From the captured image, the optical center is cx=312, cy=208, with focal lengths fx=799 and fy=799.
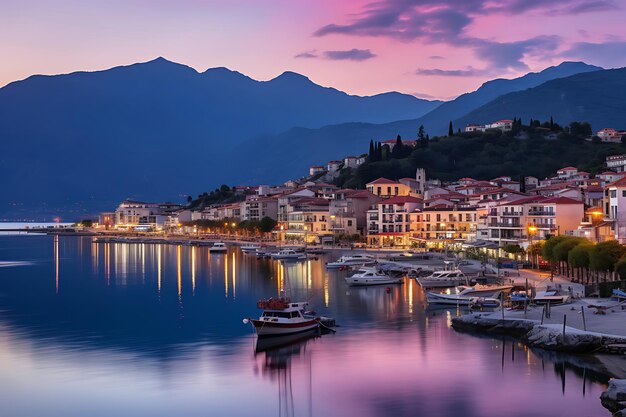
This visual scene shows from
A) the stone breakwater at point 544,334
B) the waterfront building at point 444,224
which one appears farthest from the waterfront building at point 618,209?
the waterfront building at point 444,224

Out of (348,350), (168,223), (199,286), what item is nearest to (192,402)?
(348,350)

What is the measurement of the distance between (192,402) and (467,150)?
410 feet

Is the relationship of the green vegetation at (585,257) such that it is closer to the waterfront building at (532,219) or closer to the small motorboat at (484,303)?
the small motorboat at (484,303)

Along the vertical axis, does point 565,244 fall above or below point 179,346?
above

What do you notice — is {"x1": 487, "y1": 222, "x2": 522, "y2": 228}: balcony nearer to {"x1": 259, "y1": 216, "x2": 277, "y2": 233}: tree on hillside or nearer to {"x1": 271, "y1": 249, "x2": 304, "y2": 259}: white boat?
{"x1": 271, "y1": 249, "x2": 304, "y2": 259}: white boat

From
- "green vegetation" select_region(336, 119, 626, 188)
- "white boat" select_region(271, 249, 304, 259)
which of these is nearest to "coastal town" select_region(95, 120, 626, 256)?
"green vegetation" select_region(336, 119, 626, 188)

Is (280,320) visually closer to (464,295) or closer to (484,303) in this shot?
(484,303)

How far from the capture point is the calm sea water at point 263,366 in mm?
23125

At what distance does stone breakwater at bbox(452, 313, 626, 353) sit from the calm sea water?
1.95 feet

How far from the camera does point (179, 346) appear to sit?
32250mm

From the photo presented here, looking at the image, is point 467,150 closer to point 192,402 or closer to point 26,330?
point 26,330

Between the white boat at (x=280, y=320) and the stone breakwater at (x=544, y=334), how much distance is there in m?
6.74

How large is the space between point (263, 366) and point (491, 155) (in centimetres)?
11791

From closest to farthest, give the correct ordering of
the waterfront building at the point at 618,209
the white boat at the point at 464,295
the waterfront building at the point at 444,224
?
the white boat at the point at 464,295
the waterfront building at the point at 618,209
the waterfront building at the point at 444,224
